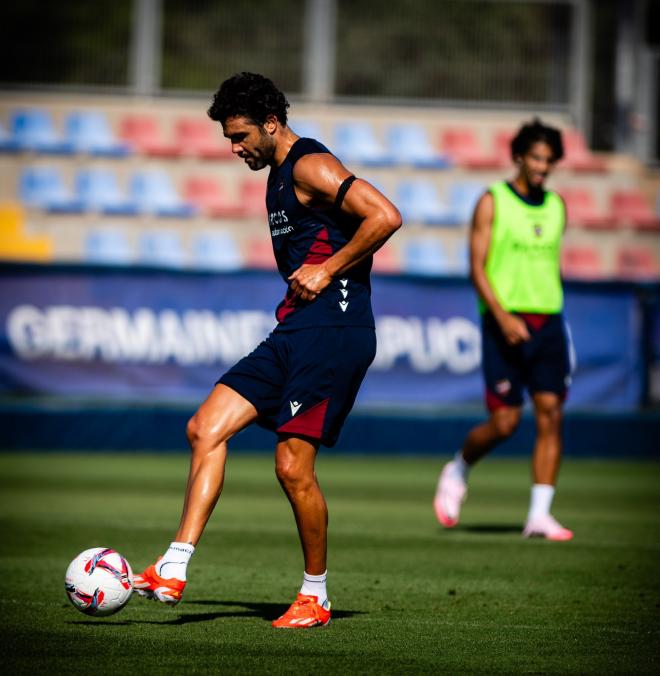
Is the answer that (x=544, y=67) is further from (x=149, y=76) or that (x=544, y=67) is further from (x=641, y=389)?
(x=641, y=389)

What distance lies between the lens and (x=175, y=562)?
18.5 feet

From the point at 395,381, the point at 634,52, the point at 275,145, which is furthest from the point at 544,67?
the point at 275,145

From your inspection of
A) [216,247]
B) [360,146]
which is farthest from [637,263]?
[216,247]

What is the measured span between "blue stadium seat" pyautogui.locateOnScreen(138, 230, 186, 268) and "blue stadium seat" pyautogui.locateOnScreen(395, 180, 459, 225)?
3.37 meters

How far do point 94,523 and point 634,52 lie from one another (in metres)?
16.9

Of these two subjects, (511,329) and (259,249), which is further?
(259,249)

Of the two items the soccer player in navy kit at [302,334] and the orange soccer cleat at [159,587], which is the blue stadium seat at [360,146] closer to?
the soccer player in navy kit at [302,334]

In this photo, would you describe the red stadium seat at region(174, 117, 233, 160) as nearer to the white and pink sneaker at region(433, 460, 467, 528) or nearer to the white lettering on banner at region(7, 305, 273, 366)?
the white lettering on banner at region(7, 305, 273, 366)

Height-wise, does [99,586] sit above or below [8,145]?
below

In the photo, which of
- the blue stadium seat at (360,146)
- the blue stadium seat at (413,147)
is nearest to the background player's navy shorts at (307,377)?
the blue stadium seat at (360,146)

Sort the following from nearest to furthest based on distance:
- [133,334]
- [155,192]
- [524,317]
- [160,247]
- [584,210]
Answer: [524,317] < [133,334] < [160,247] < [155,192] < [584,210]

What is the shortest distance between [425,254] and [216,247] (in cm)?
306

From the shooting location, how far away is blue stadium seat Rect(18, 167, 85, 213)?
71.2 feet

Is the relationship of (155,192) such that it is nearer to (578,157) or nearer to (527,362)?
(578,157)
